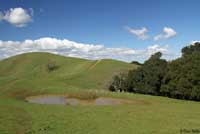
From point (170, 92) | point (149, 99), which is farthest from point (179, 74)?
point (149, 99)

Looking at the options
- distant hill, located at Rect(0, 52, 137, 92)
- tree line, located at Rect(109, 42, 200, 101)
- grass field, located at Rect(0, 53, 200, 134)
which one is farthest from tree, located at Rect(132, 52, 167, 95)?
distant hill, located at Rect(0, 52, 137, 92)

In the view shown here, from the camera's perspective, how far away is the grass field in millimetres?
25891

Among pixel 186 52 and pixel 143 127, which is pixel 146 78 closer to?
pixel 186 52

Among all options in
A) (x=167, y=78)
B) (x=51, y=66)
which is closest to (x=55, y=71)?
(x=51, y=66)

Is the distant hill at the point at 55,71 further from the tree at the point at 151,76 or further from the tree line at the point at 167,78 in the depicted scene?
the tree at the point at 151,76

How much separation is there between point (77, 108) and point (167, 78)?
36.3 meters

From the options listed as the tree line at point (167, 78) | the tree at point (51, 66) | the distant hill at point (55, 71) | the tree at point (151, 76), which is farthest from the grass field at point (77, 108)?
the tree at point (151, 76)

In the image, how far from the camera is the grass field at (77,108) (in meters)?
25.9

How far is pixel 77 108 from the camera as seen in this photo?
143 ft

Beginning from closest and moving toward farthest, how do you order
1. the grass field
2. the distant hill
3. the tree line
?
the grass field < the tree line < the distant hill

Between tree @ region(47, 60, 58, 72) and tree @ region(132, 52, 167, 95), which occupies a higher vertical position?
tree @ region(47, 60, 58, 72)

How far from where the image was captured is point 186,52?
295ft

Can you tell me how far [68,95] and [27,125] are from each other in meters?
46.2

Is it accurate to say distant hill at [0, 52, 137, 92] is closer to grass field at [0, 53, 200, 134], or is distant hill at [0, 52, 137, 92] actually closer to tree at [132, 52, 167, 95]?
grass field at [0, 53, 200, 134]
